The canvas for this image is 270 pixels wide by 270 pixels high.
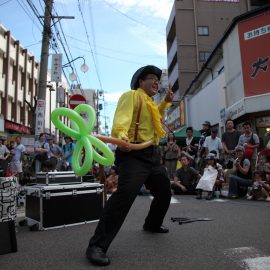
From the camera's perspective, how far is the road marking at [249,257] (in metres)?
3.05

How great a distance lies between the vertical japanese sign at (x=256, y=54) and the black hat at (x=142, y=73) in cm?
1172

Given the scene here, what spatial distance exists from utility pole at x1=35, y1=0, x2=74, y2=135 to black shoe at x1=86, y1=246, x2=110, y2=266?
8533 millimetres

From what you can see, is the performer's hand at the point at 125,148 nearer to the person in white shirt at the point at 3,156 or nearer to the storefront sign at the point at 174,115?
the person in white shirt at the point at 3,156

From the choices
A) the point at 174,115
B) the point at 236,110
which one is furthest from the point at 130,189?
the point at 174,115

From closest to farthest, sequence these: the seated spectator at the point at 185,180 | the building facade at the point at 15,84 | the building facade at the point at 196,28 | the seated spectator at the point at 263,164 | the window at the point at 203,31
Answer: the seated spectator at the point at 263,164 → the seated spectator at the point at 185,180 → the building facade at the point at 15,84 → the building facade at the point at 196,28 → the window at the point at 203,31

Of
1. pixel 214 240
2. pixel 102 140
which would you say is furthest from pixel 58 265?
pixel 214 240

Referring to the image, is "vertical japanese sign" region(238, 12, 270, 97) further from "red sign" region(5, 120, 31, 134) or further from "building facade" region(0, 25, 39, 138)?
"red sign" region(5, 120, 31, 134)

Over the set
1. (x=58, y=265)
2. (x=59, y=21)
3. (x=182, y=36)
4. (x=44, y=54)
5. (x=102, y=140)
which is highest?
(x=182, y=36)

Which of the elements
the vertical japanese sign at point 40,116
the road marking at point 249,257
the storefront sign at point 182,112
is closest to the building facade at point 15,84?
the storefront sign at point 182,112

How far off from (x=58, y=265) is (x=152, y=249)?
0.97m

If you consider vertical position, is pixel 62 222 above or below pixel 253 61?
below

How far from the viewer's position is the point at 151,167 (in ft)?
12.4

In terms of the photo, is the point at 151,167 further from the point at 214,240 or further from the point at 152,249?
the point at 214,240

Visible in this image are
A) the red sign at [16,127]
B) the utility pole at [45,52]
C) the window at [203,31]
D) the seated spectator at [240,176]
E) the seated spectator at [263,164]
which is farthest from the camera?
the window at [203,31]
